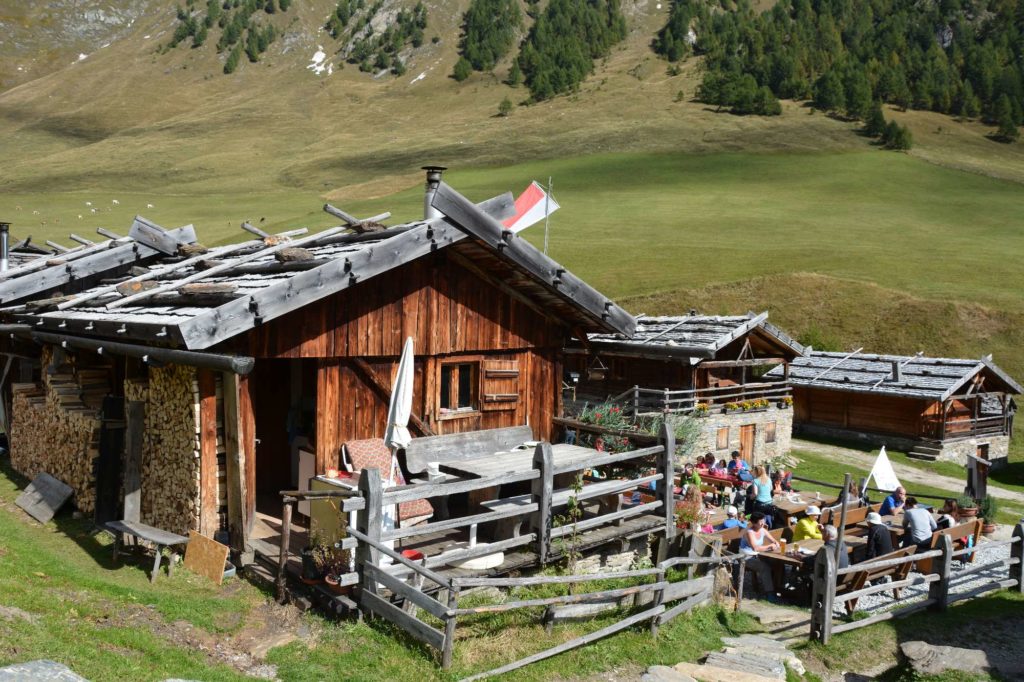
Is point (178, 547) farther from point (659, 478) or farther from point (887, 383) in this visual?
point (887, 383)

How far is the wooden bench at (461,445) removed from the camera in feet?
38.9

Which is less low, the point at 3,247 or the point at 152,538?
the point at 3,247

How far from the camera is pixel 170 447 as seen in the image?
11203mm

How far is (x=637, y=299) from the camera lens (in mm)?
45375

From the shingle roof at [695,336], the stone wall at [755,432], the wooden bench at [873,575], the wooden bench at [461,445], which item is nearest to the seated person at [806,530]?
the wooden bench at [873,575]

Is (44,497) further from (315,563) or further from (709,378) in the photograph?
(709,378)

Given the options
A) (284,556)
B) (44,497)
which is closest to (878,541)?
(284,556)

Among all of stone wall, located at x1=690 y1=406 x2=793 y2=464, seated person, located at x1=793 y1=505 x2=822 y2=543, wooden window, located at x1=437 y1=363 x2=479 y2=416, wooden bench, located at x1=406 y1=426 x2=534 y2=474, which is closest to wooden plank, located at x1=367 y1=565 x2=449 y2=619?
wooden bench, located at x1=406 y1=426 x2=534 y2=474

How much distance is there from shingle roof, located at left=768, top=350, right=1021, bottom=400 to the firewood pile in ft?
85.4

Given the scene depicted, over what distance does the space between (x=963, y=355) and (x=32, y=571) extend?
4009 centimetres

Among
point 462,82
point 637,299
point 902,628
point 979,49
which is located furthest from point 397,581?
point 462,82

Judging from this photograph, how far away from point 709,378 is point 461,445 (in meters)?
18.6

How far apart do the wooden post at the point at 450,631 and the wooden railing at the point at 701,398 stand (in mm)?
17887

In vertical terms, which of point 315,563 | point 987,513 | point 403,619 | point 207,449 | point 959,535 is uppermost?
point 207,449
